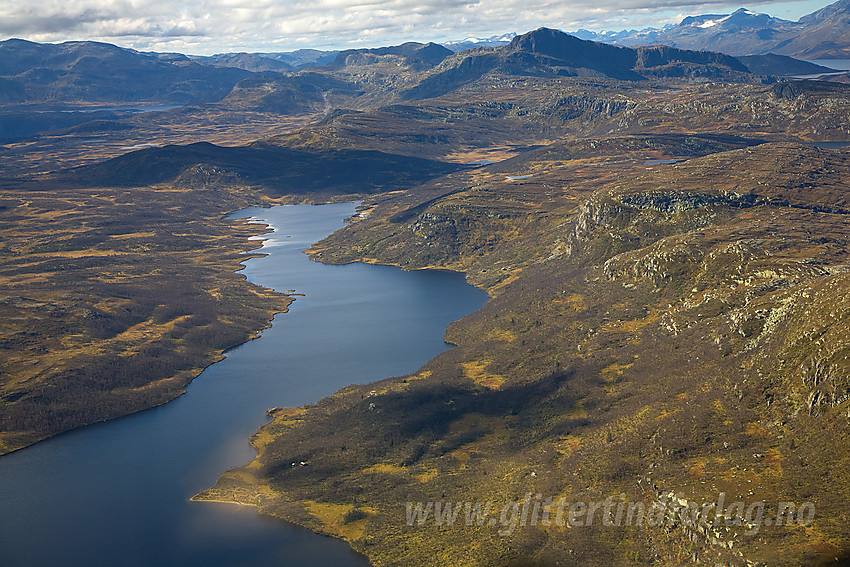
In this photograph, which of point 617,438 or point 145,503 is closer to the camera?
point 617,438

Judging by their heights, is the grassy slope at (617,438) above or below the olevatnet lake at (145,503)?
above

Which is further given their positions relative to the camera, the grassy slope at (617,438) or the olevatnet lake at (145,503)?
the olevatnet lake at (145,503)

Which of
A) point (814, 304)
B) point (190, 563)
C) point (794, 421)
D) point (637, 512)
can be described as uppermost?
point (814, 304)

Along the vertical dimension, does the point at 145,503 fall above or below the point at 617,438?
below

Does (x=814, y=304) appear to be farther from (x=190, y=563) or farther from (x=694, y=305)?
(x=190, y=563)

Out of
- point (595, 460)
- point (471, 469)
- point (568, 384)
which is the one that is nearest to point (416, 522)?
point (471, 469)

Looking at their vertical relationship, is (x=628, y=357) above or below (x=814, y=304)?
below

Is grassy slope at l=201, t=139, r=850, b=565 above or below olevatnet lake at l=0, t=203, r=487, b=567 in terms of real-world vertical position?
above

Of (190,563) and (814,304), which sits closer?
(190,563)

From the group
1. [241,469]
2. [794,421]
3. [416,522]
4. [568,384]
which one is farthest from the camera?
[568,384]

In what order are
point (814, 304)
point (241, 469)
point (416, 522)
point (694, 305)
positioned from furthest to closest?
point (694, 305)
point (241, 469)
point (814, 304)
point (416, 522)

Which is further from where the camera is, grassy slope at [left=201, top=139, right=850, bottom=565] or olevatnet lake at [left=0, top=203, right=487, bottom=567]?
olevatnet lake at [left=0, top=203, right=487, bottom=567]
